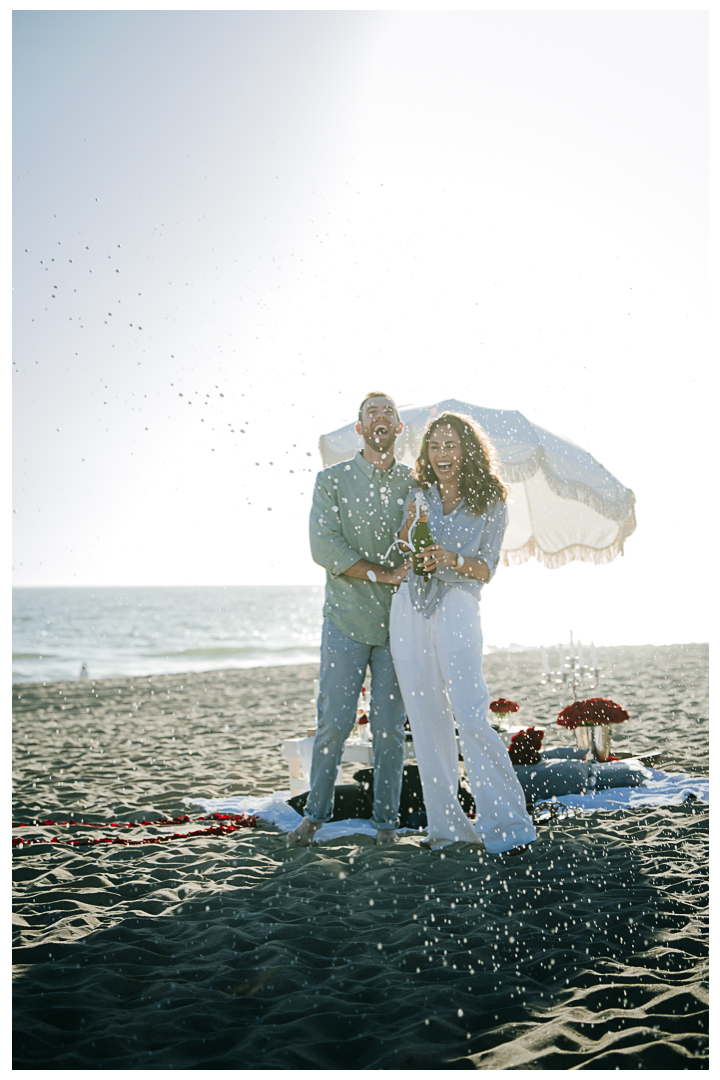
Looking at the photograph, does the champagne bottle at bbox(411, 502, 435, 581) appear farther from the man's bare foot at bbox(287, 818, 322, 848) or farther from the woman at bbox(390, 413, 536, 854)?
the man's bare foot at bbox(287, 818, 322, 848)

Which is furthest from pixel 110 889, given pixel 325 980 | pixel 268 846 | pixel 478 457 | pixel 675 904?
pixel 478 457

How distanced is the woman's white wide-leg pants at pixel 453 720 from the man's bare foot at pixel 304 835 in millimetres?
569

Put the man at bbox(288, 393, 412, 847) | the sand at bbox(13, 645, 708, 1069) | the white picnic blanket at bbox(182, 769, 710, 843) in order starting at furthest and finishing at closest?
the white picnic blanket at bbox(182, 769, 710, 843) < the man at bbox(288, 393, 412, 847) < the sand at bbox(13, 645, 708, 1069)

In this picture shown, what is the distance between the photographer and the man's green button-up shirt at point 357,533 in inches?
140

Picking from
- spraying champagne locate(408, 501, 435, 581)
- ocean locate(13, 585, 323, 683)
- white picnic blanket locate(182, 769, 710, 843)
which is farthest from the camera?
ocean locate(13, 585, 323, 683)

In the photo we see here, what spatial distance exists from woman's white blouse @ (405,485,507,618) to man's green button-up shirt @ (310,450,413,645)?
13cm

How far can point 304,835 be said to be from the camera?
362 cm

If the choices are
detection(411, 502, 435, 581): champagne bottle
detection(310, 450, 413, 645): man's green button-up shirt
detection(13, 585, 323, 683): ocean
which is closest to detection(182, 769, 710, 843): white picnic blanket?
detection(310, 450, 413, 645): man's green button-up shirt

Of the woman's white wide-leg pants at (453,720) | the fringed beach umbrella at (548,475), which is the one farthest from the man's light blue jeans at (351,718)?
the fringed beach umbrella at (548,475)

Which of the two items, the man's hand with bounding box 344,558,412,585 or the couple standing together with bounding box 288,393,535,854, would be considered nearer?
the couple standing together with bounding box 288,393,535,854

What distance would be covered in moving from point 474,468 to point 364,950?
7.00ft

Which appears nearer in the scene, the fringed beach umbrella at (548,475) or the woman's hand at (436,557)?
the woman's hand at (436,557)

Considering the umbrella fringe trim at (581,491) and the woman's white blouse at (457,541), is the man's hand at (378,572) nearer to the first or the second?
the woman's white blouse at (457,541)

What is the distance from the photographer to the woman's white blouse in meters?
3.45
